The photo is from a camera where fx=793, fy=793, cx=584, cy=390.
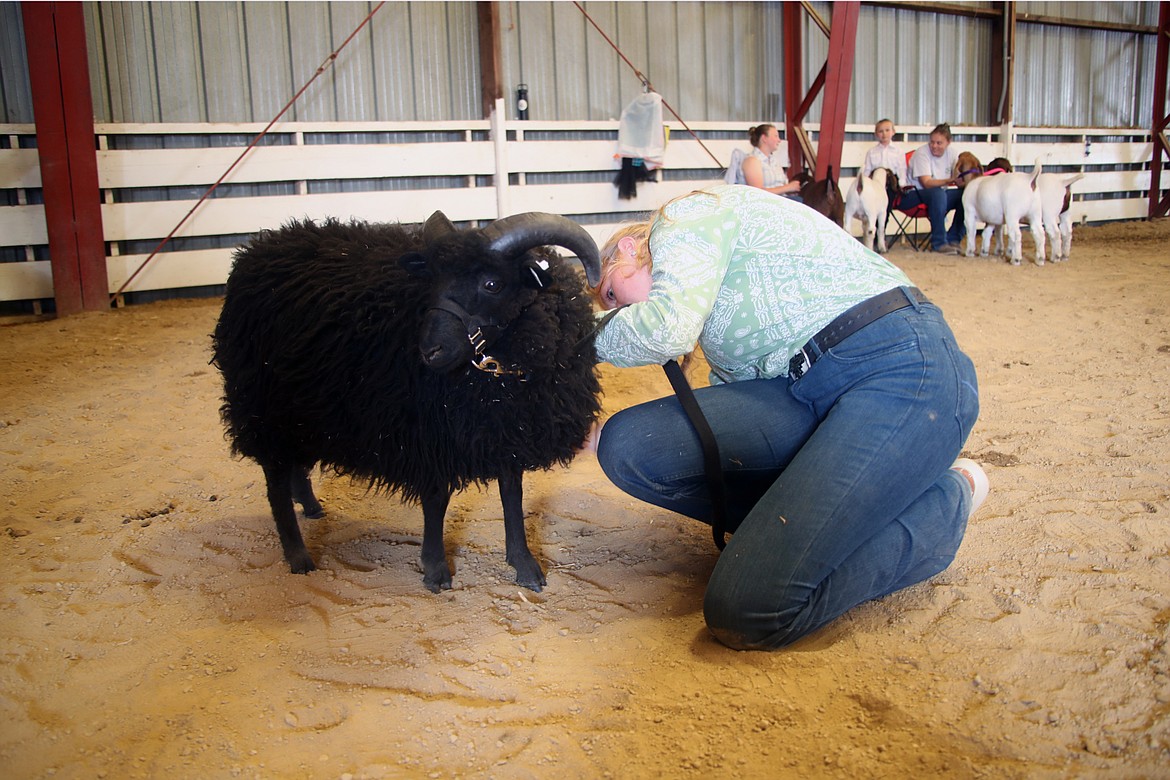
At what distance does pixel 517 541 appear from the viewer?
281 centimetres

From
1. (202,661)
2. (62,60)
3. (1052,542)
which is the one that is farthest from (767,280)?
(62,60)

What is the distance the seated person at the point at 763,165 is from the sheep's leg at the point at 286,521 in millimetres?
7127

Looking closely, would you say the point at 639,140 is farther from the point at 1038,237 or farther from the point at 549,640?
the point at 549,640

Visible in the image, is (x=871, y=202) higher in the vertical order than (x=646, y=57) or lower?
lower

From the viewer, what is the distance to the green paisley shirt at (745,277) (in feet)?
7.61

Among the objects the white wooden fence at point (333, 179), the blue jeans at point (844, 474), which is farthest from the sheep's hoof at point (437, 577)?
the white wooden fence at point (333, 179)

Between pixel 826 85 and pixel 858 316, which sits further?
pixel 826 85

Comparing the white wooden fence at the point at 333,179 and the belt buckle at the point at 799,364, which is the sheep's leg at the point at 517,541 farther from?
the white wooden fence at the point at 333,179

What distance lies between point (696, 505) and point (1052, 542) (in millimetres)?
1237

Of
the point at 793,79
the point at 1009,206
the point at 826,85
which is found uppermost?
the point at 793,79

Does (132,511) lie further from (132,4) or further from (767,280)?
(132,4)

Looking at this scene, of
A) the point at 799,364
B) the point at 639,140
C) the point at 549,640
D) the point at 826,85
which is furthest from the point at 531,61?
the point at 549,640

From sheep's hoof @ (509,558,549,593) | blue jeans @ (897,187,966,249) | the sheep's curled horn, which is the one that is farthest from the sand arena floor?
blue jeans @ (897,187,966,249)

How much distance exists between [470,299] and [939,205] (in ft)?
34.0
